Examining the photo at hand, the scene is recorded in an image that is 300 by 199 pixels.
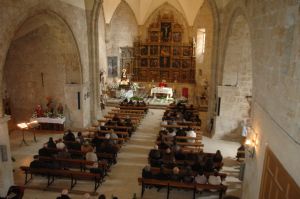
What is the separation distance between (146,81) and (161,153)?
49.2 feet

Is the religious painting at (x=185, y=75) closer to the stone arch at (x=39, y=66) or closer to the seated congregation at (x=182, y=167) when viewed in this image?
the stone arch at (x=39, y=66)

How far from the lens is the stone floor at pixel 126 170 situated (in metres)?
9.68

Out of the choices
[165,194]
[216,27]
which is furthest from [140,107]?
[165,194]

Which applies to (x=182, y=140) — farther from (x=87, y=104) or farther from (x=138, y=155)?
(x=87, y=104)

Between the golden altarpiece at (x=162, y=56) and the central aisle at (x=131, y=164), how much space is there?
9.20 meters

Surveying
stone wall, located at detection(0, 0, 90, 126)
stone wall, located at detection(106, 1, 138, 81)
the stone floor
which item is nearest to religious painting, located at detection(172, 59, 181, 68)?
stone wall, located at detection(106, 1, 138, 81)

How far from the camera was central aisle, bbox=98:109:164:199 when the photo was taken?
9.88 m

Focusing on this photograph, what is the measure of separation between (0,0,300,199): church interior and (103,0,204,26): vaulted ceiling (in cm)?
11

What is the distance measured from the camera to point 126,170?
1130 cm

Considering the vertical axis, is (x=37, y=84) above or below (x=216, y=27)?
below

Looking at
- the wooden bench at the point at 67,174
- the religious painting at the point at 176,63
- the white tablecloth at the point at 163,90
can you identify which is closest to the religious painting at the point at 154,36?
the religious painting at the point at 176,63

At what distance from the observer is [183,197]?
9625mm

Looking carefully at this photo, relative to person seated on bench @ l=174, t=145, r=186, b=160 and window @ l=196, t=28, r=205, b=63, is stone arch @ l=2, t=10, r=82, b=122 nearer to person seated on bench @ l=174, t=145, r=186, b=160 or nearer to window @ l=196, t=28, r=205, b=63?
person seated on bench @ l=174, t=145, r=186, b=160

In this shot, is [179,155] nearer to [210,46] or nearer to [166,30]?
[210,46]
